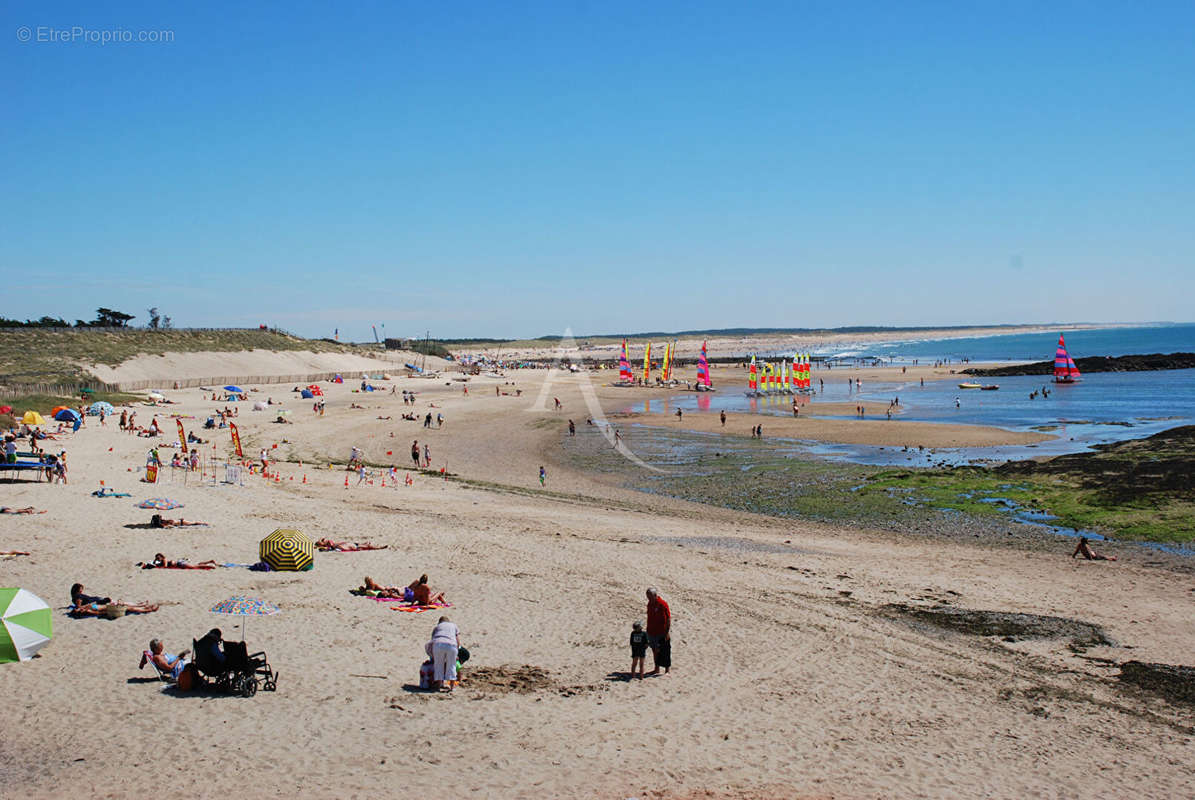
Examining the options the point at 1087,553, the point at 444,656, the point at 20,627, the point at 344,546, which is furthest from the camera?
the point at 1087,553

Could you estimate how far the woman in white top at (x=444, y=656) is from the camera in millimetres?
9867

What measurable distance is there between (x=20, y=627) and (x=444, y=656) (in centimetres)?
537

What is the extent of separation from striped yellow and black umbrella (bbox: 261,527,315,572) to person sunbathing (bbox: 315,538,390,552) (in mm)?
1595

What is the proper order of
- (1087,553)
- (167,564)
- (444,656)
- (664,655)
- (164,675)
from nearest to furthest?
(444,656)
(164,675)
(664,655)
(167,564)
(1087,553)

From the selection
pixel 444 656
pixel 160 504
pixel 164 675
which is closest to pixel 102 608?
pixel 164 675

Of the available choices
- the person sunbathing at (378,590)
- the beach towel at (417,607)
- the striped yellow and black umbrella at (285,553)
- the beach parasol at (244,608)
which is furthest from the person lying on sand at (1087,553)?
the beach parasol at (244,608)

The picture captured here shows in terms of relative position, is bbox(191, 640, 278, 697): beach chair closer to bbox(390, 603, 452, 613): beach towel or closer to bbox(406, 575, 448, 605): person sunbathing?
bbox(390, 603, 452, 613): beach towel

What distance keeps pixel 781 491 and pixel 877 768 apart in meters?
18.7

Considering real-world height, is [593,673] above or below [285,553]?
below

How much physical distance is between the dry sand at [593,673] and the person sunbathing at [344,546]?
384mm

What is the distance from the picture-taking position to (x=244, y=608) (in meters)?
12.3

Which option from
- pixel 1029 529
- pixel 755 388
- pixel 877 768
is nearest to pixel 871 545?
pixel 1029 529

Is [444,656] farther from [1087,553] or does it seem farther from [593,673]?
[1087,553]

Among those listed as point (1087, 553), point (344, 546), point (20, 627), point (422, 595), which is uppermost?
point (20, 627)
